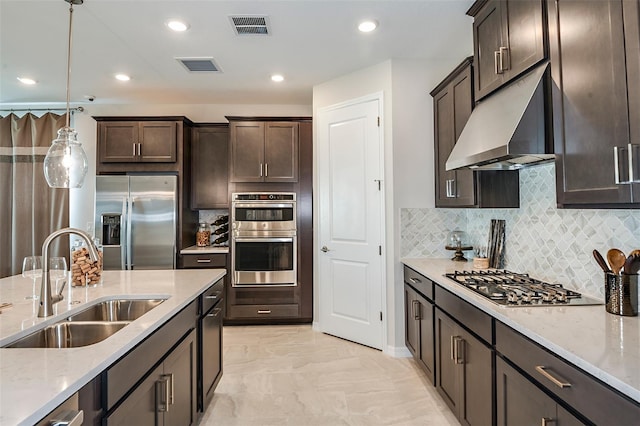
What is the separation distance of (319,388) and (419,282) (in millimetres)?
1132

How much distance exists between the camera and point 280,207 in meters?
4.25

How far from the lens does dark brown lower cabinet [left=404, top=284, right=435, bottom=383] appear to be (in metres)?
2.60

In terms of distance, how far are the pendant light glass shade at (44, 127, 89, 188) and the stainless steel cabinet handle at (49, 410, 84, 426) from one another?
1742 mm

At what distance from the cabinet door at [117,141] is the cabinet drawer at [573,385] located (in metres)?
4.35

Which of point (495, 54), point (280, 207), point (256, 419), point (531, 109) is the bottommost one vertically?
point (256, 419)

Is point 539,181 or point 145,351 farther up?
point 539,181

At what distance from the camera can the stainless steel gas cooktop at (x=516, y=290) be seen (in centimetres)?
170

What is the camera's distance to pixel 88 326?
159 centimetres

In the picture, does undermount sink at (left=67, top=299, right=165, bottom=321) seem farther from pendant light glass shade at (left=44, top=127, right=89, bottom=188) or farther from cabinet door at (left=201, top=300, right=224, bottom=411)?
pendant light glass shade at (left=44, top=127, right=89, bottom=188)

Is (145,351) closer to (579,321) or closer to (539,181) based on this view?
(579,321)

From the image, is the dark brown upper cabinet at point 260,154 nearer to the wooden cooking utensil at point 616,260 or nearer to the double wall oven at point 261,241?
the double wall oven at point 261,241

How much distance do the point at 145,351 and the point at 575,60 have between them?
2.12 meters

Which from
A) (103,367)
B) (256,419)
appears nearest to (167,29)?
(103,367)

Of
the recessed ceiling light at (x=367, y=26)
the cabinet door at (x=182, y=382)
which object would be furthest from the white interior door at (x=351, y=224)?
the cabinet door at (x=182, y=382)
